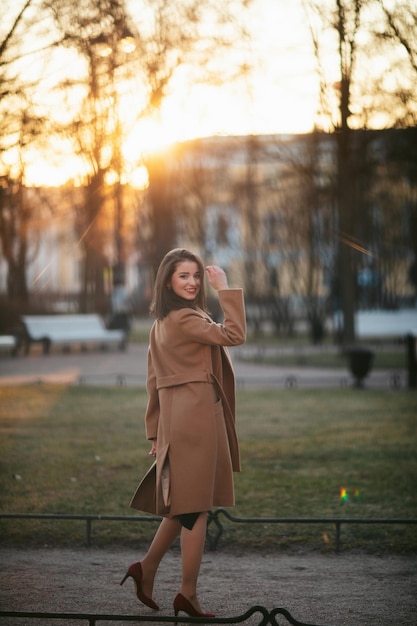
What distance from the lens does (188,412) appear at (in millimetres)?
4988

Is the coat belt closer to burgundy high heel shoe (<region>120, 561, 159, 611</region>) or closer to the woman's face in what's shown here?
the woman's face

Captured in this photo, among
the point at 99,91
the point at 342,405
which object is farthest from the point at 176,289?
the point at 342,405

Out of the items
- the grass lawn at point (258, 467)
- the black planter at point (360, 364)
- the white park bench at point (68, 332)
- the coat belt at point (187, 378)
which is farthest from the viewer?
the white park bench at point (68, 332)

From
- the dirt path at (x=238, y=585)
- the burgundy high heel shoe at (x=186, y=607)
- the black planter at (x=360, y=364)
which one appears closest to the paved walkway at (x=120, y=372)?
the black planter at (x=360, y=364)

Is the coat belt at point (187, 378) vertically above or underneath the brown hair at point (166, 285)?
underneath

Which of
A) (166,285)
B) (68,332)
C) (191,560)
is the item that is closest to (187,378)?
(166,285)

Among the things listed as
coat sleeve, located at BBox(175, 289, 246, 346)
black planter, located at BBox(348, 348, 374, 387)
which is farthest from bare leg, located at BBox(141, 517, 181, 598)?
black planter, located at BBox(348, 348, 374, 387)

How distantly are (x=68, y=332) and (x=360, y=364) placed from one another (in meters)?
12.9

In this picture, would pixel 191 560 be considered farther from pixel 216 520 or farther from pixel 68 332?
pixel 68 332

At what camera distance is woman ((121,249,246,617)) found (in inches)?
195

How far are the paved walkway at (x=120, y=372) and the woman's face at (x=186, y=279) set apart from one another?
12.7 metres

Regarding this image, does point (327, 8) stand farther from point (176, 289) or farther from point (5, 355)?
point (5, 355)

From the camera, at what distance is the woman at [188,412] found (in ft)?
16.3

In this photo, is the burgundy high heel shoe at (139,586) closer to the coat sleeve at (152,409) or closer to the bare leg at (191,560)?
the bare leg at (191,560)
